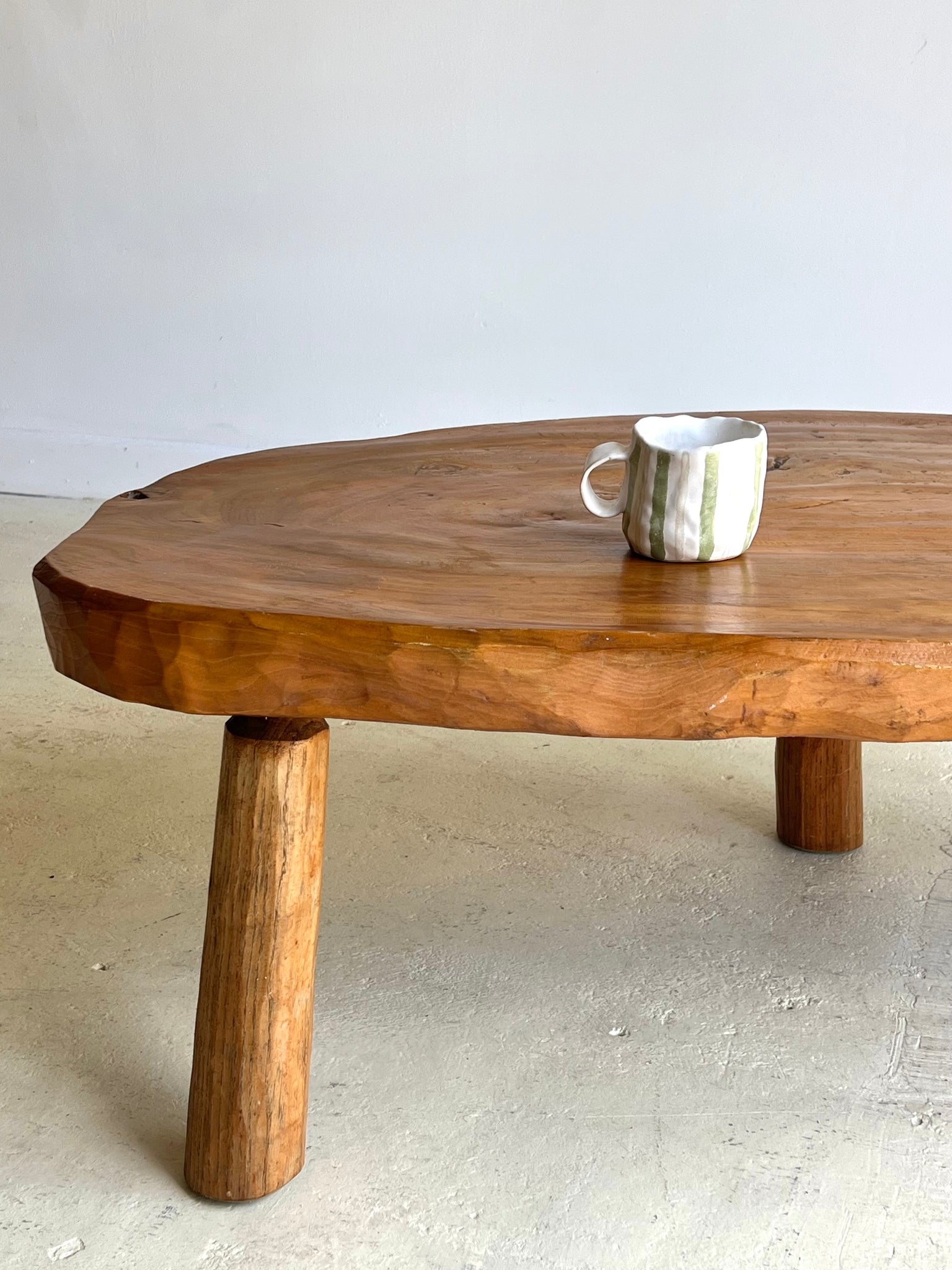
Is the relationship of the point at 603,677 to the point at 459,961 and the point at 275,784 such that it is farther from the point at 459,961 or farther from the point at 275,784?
the point at 459,961

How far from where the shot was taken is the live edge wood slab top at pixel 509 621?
2.29 ft

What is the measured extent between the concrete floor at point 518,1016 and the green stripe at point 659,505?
42 cm

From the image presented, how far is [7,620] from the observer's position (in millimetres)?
2088

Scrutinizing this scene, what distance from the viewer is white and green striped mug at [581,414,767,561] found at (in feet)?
2.70

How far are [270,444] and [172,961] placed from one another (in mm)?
1860

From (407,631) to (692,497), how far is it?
9.1 inches

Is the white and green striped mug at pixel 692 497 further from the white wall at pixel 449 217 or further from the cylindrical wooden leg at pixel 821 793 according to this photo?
the white wall at pixel 449 217

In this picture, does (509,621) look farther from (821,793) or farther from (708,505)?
(821,793)

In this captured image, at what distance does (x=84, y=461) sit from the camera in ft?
9.71

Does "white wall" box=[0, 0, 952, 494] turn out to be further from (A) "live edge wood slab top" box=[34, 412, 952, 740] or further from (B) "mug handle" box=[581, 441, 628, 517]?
(B) "mug handle" box=[581, 441, 628, 517]

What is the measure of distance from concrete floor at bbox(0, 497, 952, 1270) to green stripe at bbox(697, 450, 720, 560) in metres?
0.42

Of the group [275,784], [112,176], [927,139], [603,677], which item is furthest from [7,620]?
[927,139]

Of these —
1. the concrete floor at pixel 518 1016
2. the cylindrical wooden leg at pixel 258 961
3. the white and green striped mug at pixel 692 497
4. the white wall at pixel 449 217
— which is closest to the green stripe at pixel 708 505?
the white and green striped mug at pixel 692 497

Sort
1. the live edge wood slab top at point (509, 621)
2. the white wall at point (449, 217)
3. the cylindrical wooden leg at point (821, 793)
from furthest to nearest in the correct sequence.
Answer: the white wall at point (449, 217)
the cylindrical wooden leg at point (821, 793)
the live edge wood slab top at point (509, 621)
